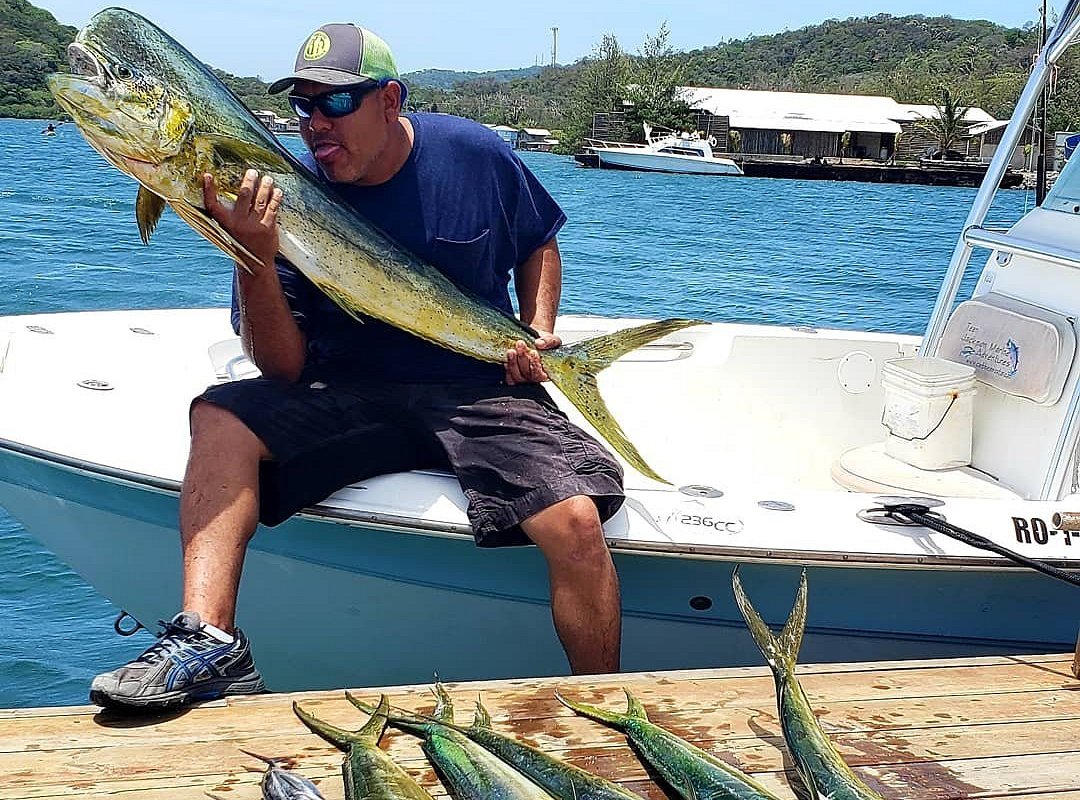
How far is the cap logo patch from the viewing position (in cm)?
302

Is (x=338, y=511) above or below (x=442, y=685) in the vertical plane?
above

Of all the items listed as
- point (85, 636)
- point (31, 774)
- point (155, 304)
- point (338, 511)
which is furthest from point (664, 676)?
point (155, 304)

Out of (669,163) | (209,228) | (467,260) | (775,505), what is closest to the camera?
(209,228)

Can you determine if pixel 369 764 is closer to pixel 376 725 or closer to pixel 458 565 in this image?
pixel 376 725

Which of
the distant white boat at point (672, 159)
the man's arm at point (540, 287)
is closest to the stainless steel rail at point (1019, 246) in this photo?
the man's arm at point (540, 287)

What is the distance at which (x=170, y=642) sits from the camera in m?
2.70

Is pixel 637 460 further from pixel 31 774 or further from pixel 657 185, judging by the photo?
pixel 657 185

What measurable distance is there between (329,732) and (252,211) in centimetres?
124

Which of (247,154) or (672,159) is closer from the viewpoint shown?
(247,154)

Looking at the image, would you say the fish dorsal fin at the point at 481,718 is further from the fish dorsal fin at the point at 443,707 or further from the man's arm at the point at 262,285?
the man's arm at the point at 262,285

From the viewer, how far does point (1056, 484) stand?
3.73 m

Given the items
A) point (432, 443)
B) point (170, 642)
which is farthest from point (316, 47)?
point (170, 642)

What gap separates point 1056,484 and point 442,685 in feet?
6.97

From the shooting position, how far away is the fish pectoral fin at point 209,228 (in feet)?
8.79
